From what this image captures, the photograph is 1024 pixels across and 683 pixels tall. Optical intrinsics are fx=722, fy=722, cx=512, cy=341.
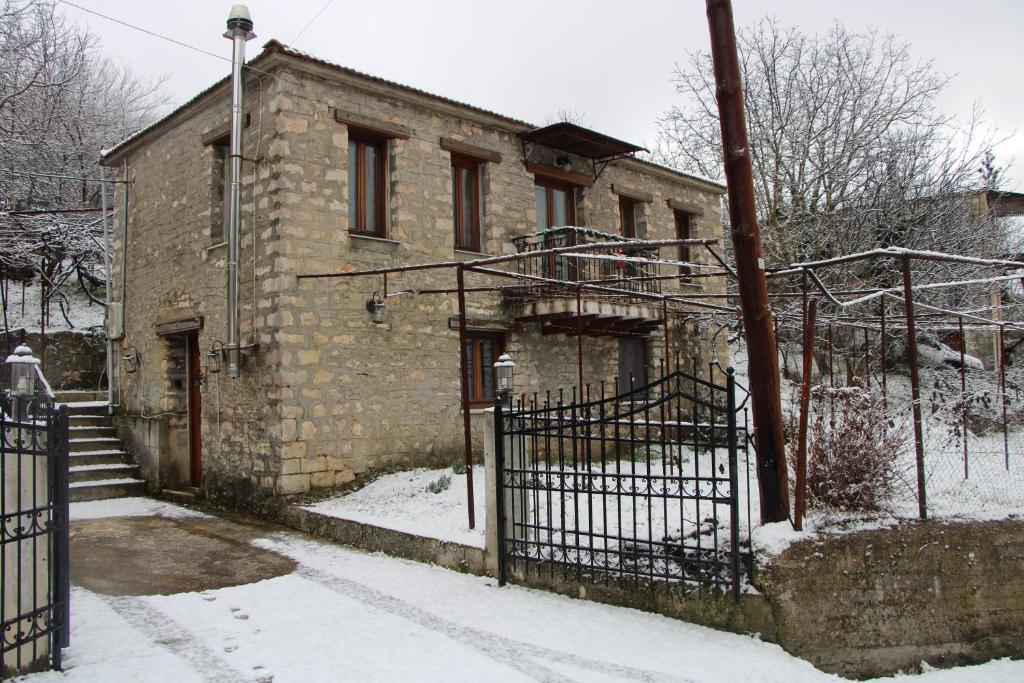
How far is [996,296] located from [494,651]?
1584 centimetres

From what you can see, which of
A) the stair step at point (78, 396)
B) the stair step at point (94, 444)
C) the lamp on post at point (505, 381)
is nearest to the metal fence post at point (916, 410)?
the lamp on post at point (505, 381)

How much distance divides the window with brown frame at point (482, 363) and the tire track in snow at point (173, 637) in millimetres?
5777

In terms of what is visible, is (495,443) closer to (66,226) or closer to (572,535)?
(572,535)

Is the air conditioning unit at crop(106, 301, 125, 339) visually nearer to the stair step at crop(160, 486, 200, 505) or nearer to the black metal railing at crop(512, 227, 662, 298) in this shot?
the stair step at crop(160, 486, 200, 505)

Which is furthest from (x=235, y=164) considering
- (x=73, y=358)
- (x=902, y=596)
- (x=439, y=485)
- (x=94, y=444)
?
(x=902, y=596)

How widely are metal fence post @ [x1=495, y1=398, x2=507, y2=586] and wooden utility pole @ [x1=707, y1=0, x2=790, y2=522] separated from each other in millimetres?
1969

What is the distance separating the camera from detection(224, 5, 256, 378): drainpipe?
9.31 m

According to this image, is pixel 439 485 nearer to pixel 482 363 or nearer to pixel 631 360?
pixel 482 363

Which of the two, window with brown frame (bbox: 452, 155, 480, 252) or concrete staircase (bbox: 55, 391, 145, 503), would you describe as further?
window with brown frame (bbox: 452, 155, 480, 252)

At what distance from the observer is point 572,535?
227 inches

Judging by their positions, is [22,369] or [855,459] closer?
[855,459]

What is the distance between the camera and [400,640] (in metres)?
4.86

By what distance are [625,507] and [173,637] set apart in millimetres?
3632

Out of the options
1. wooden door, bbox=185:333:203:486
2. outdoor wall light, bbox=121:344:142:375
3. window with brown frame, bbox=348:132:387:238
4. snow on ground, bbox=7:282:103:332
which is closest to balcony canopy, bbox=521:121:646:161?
window with brown frame, bbox=348:132:387:238
